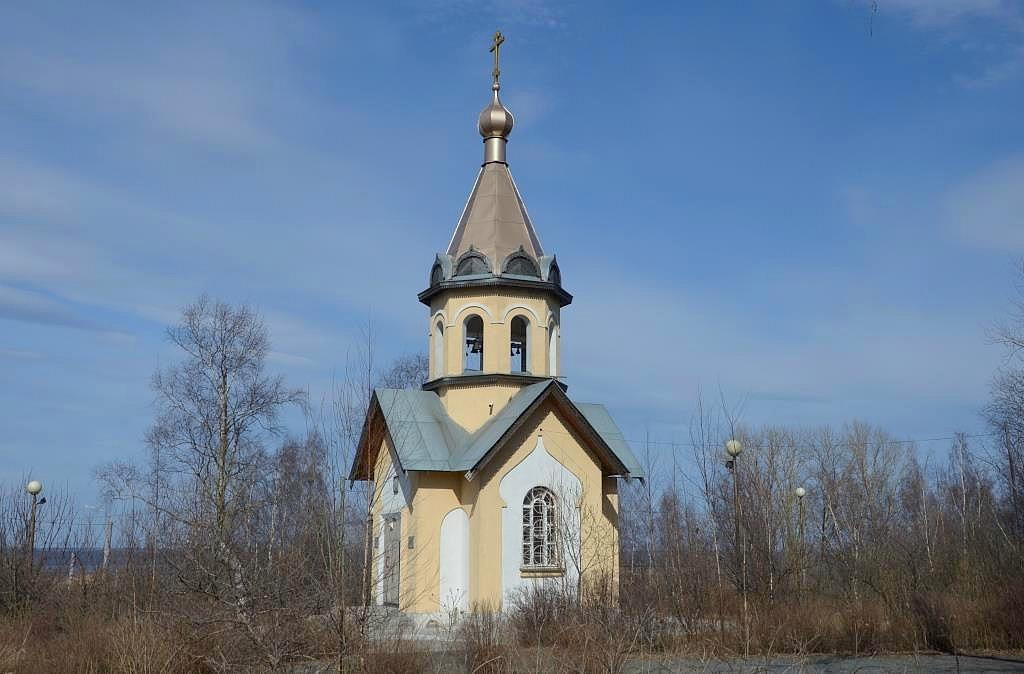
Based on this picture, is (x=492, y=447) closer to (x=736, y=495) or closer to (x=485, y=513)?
(x=485, y=513)

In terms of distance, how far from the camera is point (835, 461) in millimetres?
47406

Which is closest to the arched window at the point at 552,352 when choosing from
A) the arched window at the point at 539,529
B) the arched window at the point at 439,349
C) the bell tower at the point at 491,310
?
the bell tower at the point at 491,310

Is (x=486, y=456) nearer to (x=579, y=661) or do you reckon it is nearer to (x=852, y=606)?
(x=852, y=606)

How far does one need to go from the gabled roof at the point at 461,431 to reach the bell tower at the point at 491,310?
43 cm

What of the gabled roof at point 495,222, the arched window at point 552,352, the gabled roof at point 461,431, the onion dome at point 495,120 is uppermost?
the onion dome at point 495,120

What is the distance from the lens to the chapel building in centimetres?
1975

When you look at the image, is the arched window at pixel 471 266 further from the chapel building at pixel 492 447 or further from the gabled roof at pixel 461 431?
the gabled roof at pixel 461 431

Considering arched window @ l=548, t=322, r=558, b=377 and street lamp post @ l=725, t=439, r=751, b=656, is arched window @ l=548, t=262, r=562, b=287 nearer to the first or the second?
arched window @ l=548, t=322, r=558, b=377

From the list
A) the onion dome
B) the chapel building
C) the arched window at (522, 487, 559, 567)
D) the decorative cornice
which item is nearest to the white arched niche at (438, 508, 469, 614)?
the chapel building

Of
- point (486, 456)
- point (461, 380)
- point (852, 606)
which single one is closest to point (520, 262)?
point (461, 380)

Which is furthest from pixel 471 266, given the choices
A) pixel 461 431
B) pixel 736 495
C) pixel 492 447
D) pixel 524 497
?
pixel 736 495

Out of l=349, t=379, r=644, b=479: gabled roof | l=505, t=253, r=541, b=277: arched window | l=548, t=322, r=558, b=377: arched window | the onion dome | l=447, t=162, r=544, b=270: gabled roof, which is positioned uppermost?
the onion dome

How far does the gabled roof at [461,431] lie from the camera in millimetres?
19875

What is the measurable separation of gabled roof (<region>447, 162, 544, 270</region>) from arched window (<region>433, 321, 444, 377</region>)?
1680 millimetres
